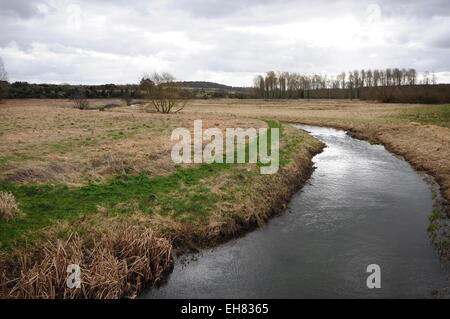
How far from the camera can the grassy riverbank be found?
8898 millimetres

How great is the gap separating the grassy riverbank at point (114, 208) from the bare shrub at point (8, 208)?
0.89 ft

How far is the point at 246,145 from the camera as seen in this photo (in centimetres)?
2506

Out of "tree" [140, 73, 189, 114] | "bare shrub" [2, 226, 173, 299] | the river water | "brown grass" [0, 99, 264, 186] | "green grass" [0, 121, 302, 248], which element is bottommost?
the river water

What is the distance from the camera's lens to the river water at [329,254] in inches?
368

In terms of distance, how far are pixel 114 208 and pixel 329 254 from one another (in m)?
8.01

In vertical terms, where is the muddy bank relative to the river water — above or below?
above

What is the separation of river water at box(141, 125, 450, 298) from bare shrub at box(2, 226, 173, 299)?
2.16 feet

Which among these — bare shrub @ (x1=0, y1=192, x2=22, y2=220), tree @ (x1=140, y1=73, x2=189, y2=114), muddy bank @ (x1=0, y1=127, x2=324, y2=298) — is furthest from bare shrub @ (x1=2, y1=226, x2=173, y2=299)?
tree @ (x1=140, y1=73, x2=189, y2=114)

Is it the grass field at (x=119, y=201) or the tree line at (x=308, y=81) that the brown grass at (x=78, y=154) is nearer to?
the grass field at (x=119, y=201)

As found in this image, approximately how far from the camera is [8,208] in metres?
11.0

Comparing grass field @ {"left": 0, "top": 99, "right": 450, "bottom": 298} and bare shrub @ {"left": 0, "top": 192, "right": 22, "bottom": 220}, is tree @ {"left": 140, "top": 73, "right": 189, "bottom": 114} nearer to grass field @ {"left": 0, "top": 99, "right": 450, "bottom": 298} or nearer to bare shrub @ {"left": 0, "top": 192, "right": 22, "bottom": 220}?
grass field @ {"left": 0, "top": 99, "right": 450, "bottom": 298}

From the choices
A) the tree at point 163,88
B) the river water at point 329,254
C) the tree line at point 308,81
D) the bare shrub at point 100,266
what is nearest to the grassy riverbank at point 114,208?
the bare shrub at point 100,266
